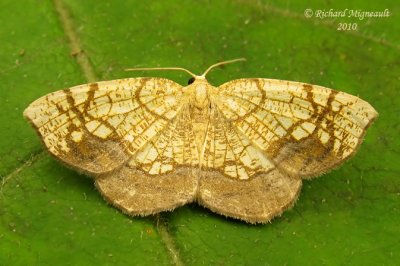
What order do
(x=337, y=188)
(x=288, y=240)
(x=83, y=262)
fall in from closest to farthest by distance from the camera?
(x=83, y=262)
(x=288, y=240)
(x=337, y=188)

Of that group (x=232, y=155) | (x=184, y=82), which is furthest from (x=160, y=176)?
(x=184, y=82)

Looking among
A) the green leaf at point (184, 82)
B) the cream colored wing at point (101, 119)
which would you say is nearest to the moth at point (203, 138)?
the cream colored wing at point (101, 119)

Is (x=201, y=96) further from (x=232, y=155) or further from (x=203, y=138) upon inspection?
(x=232, y=155)

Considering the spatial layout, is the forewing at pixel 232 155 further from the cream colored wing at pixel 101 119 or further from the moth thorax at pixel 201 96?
the cream colored wing at pixel 101 119

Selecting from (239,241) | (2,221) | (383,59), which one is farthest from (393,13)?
(2,221)

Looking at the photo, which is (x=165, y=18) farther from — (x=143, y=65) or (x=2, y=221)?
(x=2, y=221)

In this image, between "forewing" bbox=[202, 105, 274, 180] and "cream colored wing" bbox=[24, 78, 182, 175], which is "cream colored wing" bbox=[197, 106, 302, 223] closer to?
"forewing" bbox=[202, 105, 274, 180]

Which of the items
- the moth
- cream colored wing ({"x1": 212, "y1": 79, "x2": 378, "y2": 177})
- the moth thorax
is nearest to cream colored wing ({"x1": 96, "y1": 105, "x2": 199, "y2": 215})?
the moth
